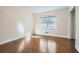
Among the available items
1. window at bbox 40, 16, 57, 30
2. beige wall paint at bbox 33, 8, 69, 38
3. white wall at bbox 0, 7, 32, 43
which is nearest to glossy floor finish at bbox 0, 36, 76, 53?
white wall at bbox 0, 7, 32, 43

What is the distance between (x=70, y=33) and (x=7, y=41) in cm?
304

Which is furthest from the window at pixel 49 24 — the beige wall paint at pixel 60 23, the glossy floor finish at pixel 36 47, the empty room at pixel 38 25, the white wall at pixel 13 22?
the glossy floor finish at pixel 36 47

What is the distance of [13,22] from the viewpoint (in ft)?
13.7

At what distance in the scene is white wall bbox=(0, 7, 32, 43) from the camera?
3.52 meters

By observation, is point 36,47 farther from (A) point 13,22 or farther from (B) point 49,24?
(B) point 49,24

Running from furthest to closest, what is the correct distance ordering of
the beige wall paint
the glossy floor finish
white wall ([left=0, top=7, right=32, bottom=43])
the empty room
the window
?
1. the window
2. the beige wall paint
3. the empty room
4. white wall ([left=0, top=7, right=32, bottom=43])
5. the glossy floor finish

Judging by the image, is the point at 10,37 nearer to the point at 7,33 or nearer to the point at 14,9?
the point at 7,33

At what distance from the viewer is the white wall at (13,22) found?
3523mm

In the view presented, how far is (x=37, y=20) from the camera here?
547 cm

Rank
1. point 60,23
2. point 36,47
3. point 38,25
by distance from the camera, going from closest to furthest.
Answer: point 36,47
point 60,23
point 38,25

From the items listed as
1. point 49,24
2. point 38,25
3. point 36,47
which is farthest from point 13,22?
point 49,24

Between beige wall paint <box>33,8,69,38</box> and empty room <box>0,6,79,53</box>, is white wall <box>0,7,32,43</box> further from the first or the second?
beige wall paint <box>33,8,69,38</box>
